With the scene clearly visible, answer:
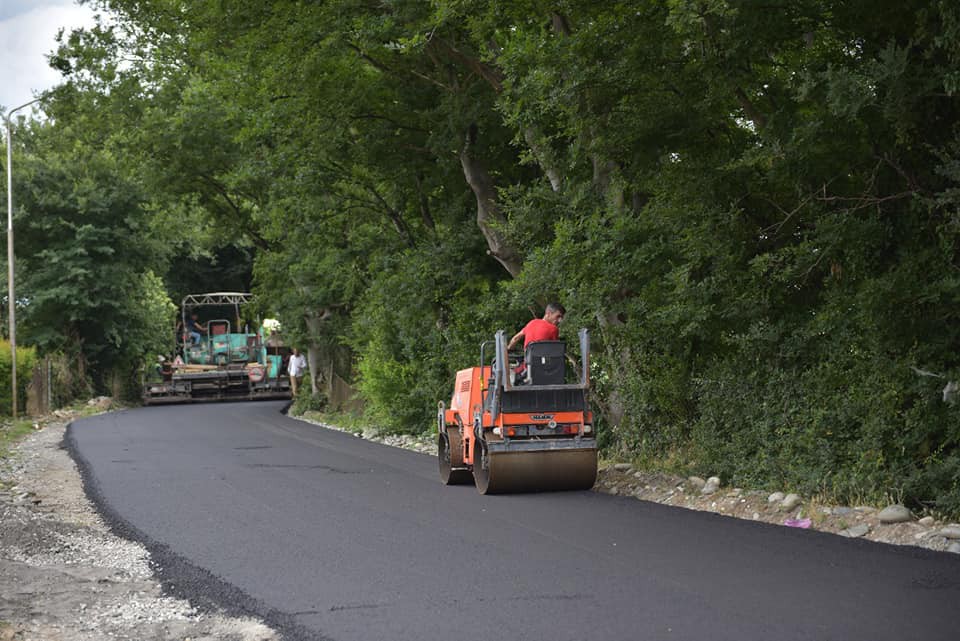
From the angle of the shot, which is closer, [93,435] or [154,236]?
[93,435]

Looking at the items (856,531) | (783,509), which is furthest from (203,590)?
(783,509)

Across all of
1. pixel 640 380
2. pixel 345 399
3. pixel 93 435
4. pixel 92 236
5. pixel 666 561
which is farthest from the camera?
pixel 92 236

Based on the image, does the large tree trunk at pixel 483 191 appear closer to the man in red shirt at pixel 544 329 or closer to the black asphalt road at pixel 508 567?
the man in red shirt at pixel 544 329

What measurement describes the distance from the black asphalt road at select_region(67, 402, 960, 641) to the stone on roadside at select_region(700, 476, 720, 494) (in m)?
0.75

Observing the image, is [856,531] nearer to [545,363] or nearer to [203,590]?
[545,363]

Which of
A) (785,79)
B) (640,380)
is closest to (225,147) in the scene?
(640,380)

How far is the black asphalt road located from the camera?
6.45m

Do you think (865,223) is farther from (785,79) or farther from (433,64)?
(433,64)

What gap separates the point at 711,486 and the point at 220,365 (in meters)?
33.2

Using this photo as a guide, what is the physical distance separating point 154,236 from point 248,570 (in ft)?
114

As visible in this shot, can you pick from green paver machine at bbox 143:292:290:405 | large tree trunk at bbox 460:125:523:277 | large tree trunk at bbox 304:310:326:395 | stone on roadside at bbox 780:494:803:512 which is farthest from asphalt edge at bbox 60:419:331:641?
green paver machine at bbox 143:292:290:405

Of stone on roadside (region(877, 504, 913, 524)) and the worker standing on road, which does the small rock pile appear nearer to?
stone on roadside (region(877, 504, 913, 524))

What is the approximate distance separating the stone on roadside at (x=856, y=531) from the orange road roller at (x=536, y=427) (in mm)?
3754

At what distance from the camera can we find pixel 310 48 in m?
17.3
